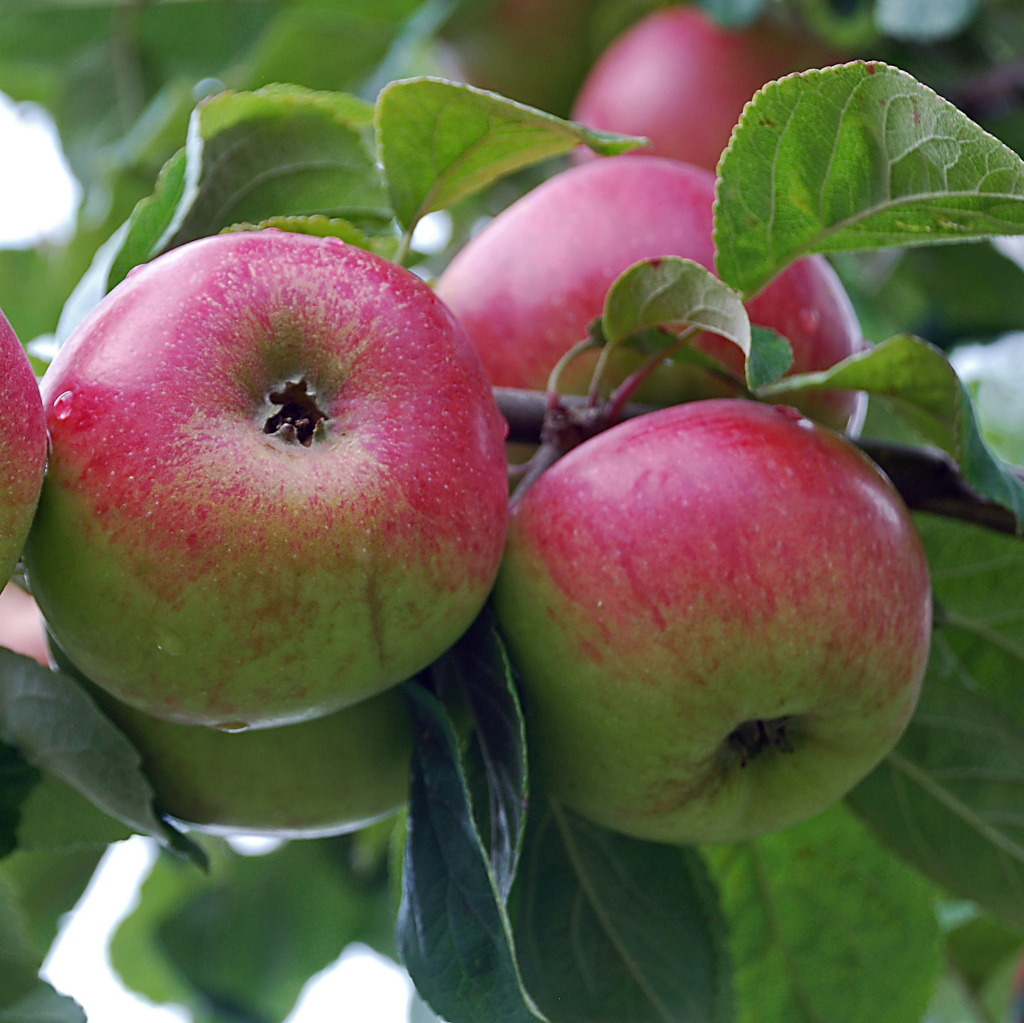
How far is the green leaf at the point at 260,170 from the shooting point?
771 mm

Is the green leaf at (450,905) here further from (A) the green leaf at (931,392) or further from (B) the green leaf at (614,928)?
(A) the green leaf at (931,392)

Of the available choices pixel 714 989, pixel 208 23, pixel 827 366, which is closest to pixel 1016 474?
pixel 827 366

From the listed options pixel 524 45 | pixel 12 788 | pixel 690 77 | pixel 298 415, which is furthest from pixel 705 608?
pixel 524 45

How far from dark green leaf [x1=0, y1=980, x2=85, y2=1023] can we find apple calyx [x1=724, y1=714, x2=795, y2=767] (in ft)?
1.47

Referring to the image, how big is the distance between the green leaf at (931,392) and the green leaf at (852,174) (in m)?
0.07

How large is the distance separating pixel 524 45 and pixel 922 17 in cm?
51

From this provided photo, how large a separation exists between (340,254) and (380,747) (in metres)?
0.34

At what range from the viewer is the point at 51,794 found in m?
0.80

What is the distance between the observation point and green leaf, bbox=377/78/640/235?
29.7 inches

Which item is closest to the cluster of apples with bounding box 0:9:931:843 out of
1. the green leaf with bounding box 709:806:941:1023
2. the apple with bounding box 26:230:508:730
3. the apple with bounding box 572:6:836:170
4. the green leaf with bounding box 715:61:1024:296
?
the apple with bounding box 26:230:508:730

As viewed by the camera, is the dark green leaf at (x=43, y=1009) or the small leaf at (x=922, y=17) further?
the small leaf at (x=922, y=17)

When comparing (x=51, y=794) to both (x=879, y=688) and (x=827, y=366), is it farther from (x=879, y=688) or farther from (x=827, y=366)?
(x=827, y=366)

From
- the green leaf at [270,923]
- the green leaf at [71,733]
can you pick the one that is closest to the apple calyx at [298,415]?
the green leaf at [71,733]

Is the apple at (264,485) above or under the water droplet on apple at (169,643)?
above
